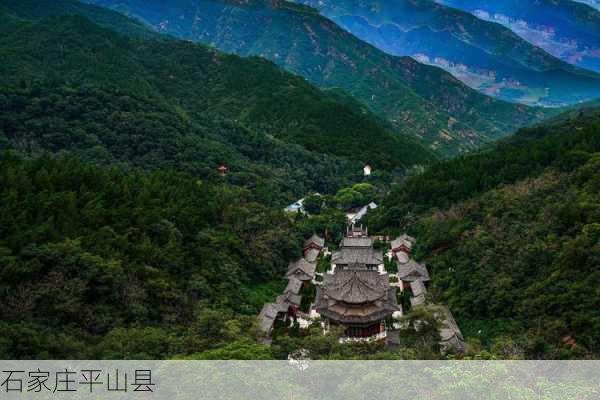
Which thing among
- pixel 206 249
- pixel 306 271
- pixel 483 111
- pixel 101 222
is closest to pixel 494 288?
pixel 306 271

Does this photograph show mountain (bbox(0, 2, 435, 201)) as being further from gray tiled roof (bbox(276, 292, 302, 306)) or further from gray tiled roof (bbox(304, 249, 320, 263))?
gray tiled roof (bbox(276, 292, 302, 306))

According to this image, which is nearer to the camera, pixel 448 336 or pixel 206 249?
pixel 448 336

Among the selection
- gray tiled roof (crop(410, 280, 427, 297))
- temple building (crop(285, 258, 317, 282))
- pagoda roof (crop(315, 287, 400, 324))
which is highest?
temple building (crop(285, 258, 317, 282))

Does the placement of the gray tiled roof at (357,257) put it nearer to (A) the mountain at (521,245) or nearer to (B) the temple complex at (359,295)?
(B) the temple complex at (359,295)

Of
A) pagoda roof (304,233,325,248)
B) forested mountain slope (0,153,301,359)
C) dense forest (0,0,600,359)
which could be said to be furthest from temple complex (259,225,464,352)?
forested mountain slope (0,153,301,359)

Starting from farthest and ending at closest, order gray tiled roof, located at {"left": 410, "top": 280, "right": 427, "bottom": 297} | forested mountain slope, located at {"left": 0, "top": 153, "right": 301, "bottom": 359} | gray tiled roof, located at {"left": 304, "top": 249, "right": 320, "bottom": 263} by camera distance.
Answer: gray tiled roof, located at {"left": 304, "top": 249, "right": 320, "bottom": 263} → gray tiled roof, located at {"left": 410, "top": 280, "right": 427, "bottom": 297} → forested mountain slope, located at {"left": 0, "top": 153, "right": 301, "bottom": 359}

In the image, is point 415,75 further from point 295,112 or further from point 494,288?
point 494,288
